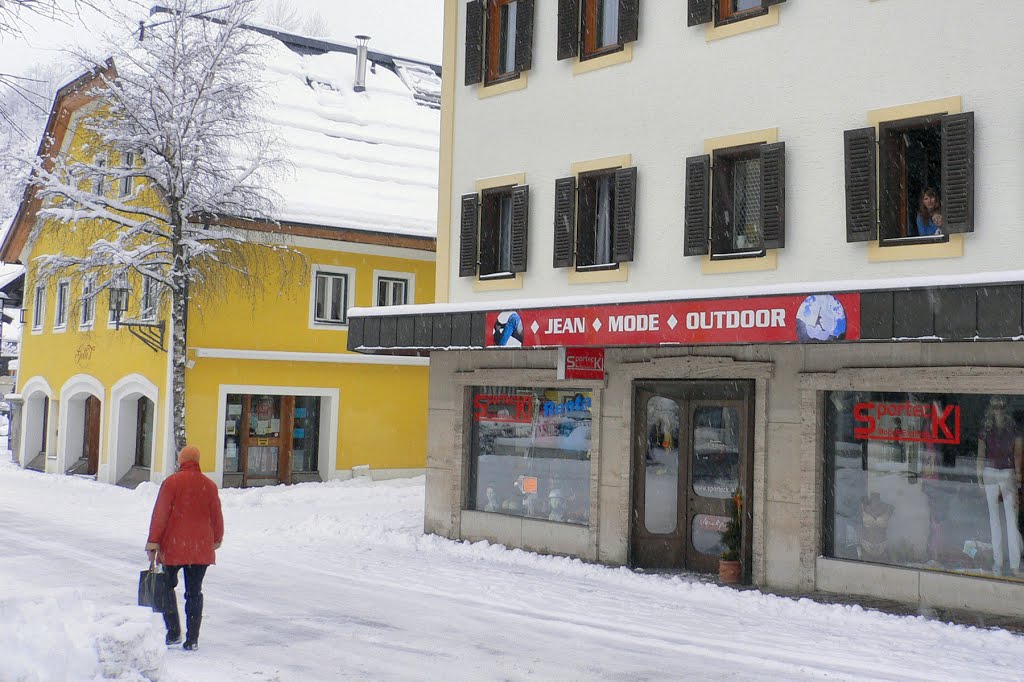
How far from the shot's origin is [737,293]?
12109mm

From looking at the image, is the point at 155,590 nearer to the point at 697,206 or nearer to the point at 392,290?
the point at 697,206

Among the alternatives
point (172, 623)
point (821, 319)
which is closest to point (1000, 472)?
point (821, 319)

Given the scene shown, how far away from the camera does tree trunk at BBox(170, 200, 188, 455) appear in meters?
21.5

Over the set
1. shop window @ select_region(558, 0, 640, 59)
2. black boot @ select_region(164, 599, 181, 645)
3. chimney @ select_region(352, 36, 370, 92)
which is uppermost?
chimney @ select_region(352, 36, 370, 92)

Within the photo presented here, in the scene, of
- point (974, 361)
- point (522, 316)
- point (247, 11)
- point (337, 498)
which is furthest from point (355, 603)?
point (247, 11)

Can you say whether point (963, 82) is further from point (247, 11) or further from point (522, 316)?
point (247, 11)

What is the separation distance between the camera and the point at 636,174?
14523 mm

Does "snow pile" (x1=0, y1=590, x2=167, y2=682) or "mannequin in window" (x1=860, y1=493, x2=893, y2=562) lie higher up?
"mannequin in window" (x1=860, y1=493, x2=893, y2=562)

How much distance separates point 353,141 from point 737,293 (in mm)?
18005

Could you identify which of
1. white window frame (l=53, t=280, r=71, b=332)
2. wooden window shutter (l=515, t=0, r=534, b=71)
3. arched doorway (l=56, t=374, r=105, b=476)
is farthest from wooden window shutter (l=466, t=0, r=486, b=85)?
white window frame (l=53, t=280, r=71, b=332)

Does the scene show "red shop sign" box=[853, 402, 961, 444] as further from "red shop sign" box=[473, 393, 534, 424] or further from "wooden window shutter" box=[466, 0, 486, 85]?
"wooden window shutter" box=[466, 0, 486, 85]

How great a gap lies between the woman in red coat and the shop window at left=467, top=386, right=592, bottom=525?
685 centimetres

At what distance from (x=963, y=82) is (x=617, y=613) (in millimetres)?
6373

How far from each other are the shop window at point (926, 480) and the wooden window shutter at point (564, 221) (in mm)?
4157
